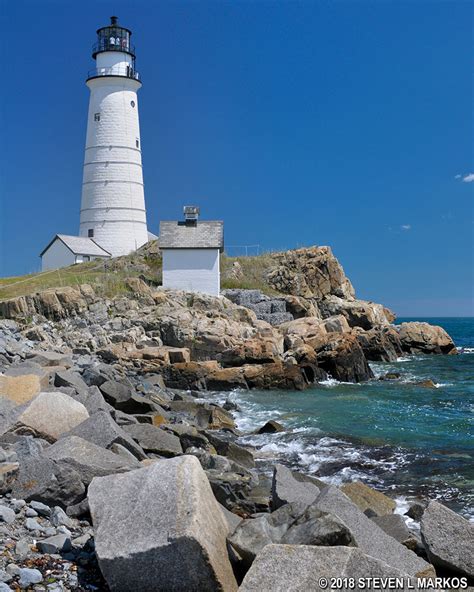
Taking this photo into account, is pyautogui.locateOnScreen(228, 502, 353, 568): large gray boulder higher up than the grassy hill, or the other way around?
the grassy hill

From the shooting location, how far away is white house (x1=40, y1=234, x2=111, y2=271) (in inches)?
1473

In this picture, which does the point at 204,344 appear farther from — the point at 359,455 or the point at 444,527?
the point at 444,527

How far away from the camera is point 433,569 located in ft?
17.1

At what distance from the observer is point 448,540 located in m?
5.51

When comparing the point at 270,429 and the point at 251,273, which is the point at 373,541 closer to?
the point at 270,429

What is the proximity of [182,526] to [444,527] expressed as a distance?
2.54 meters

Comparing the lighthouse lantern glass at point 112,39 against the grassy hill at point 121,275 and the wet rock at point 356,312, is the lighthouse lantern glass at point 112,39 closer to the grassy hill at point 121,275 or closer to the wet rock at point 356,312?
the grassy hill at point 121,275

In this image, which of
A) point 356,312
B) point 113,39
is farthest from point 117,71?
point 356,312

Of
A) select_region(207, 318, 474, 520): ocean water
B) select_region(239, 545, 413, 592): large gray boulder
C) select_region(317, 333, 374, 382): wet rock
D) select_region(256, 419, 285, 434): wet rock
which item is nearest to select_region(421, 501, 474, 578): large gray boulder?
select_region(239, 545, 413, 592): large gray boulder

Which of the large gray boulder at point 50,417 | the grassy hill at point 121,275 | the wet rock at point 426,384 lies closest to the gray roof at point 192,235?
the grassy hill at point 121,275

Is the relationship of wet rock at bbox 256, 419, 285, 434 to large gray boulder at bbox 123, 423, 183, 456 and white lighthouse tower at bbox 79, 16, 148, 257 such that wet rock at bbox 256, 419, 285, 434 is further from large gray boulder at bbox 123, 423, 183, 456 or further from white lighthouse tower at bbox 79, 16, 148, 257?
white lighthouse tower at bbox 79, 16, 148, 257

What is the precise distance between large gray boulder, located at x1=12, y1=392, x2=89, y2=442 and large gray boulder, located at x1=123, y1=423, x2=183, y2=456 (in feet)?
4.46

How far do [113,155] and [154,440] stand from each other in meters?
31.9

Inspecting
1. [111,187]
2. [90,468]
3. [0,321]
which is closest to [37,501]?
[90,468]
